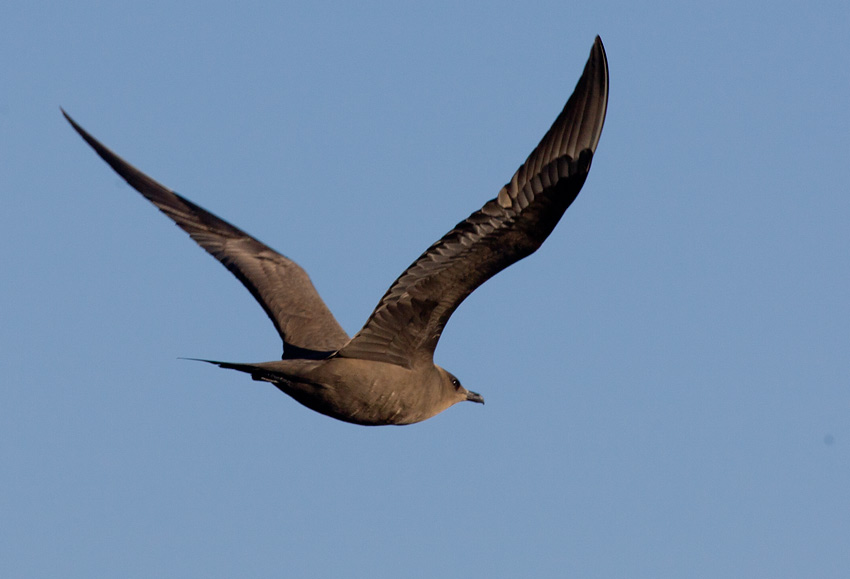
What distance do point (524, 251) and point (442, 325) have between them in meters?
1.49

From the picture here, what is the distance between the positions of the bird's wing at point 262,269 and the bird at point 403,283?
0.01 m

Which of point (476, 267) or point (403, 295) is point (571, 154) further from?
point (403, 295)

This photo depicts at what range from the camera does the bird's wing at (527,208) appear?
848 cm

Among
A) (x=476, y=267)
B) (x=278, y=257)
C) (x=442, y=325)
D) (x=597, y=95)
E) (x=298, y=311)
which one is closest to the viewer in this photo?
(x=597, y=95)

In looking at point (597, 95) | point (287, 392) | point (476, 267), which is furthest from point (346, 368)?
point (597, 95)

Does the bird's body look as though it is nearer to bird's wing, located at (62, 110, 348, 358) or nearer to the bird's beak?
bird's wing, located at (62, 110, 348, 358)

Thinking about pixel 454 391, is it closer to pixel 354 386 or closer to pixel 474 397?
pixel 474 397

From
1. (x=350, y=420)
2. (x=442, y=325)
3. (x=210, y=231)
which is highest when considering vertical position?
(x=210, y=231)

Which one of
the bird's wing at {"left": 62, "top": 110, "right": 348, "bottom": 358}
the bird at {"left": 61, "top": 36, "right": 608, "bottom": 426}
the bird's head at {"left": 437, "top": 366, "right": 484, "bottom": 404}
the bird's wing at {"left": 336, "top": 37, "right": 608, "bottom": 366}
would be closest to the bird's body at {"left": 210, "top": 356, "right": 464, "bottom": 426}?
the bird at {"left": 61, "top": 36, "right": 608, "bottom": 426}

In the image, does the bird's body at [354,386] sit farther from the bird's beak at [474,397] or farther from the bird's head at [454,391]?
the bird's beak at [474,397]

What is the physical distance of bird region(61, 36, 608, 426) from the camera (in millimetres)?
8570

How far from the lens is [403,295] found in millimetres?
9609

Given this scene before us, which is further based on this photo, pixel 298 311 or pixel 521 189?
pixel 298 311

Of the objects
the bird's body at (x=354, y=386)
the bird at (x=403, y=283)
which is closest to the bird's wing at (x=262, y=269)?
the bird at (x=403, y=283)
